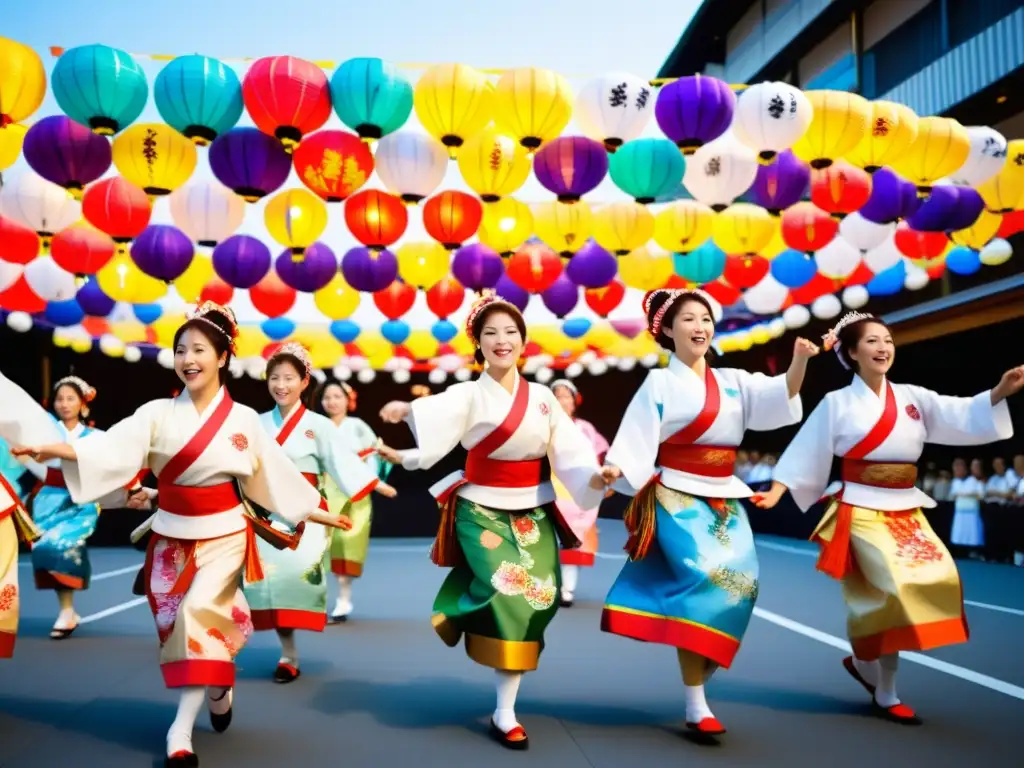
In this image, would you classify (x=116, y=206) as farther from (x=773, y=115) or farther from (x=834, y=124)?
(x=834, y=124)

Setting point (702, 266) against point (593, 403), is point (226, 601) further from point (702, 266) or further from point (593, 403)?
point (593, 403)

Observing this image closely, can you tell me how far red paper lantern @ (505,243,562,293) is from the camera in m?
8.31

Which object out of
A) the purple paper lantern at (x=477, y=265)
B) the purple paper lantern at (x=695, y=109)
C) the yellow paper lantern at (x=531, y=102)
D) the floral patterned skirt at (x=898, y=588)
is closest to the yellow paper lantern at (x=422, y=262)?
the purple paper lantern at (x=477, y=265)

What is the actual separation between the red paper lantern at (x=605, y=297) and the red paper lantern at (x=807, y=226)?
2.18 metres

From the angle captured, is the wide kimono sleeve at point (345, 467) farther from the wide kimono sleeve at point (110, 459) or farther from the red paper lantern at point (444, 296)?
the red paper lantern at point (444, 296)

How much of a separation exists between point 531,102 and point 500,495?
3448mm

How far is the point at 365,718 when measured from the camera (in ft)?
12.5

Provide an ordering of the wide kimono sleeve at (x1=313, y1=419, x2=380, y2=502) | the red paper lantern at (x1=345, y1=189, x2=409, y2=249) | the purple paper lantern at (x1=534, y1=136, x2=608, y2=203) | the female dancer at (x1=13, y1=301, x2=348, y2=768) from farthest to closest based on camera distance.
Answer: the red paper lantern at (x1=345, y1=189, x2=409, y2=249) < the purple paper lantern at (x1=534, y1=136, x2=608, y2=203) < the wide kimono sleeve at (x1=313, y1=419, x2=380, y2=502) < the female dancer at (x1=13, y1=301, x2=348, y2=768)

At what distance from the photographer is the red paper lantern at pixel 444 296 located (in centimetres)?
912

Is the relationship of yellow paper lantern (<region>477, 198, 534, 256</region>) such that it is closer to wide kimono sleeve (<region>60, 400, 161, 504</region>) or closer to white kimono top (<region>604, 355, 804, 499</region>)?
white kimono top (<region>604, 355, 804, 499</region>)

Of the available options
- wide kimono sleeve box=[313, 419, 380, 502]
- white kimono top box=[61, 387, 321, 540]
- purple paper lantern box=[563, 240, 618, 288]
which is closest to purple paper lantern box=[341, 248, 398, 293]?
purple paper lantern box=[563, 240, 618, 288]

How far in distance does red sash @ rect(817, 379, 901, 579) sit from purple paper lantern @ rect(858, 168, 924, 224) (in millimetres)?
3805

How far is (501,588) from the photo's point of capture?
3.60 metres

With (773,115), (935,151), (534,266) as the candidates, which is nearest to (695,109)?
(773,115)
